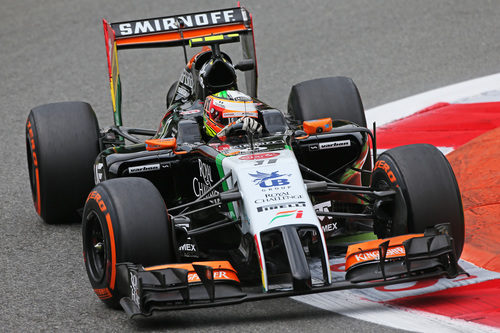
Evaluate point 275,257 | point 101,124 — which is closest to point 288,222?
point 275,257

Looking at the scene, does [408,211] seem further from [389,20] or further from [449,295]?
[389,20]

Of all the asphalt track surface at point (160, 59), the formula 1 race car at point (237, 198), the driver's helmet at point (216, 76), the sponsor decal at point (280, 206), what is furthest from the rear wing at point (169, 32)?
the sponsor decal at point (280, 206)

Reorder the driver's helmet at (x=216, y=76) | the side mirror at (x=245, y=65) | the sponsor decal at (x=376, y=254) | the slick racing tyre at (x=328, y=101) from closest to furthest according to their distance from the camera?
1. the sponsor decal at (x=376, y=254)
2. the driver's helmet at (x=216, y=76)
3. the side mirror at (x=245, y=65)
4. the slick racing tyre at (x=328, y=101)

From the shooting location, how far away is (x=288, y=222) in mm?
5375

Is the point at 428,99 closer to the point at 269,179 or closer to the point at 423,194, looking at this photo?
the point at 423,194

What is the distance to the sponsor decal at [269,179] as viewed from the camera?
5.66 metres

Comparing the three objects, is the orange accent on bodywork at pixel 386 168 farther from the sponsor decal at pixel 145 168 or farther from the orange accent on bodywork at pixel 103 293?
the orange accent on bodywork at pixel 103 293

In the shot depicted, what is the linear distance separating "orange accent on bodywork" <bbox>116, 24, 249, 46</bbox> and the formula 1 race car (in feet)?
0.72

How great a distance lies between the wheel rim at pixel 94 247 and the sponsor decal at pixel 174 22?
263 cm

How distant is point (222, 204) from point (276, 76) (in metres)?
6.63

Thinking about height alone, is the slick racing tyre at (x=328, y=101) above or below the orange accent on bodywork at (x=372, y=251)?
above

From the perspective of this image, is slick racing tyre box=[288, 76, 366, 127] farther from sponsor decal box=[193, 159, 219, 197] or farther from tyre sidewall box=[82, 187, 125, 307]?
tyre sidewall box=[82, 187, 125, 307]

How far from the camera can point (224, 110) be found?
6801 mm

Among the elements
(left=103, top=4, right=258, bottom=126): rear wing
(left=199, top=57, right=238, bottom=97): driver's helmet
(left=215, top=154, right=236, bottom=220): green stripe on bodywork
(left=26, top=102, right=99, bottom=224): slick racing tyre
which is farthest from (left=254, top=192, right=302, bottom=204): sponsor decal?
(left=103, top=4, right=258, bottom=126): rear wing
